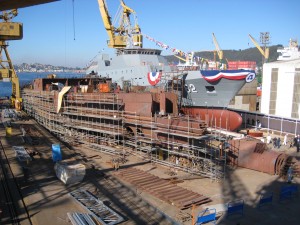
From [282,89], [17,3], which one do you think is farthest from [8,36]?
[282,89]

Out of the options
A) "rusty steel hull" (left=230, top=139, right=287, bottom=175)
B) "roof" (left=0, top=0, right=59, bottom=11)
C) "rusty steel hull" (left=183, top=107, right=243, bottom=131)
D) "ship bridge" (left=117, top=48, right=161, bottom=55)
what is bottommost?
"rusty steel hull" (left=230, top=139, right=287, bottom=175)

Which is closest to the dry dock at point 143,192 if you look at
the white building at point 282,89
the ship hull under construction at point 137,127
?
the ship hull under construction at point 137,127

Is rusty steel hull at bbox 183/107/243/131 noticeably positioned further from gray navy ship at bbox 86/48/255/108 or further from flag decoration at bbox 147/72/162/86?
flag decoration at bbox 147/72/162/86

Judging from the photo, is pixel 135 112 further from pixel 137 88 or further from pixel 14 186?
pixel 14 186

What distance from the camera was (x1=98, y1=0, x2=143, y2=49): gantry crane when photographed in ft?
124

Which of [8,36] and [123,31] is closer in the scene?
[8,36]

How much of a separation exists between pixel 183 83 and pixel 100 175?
12.3m

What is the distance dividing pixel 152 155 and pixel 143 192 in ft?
18.8

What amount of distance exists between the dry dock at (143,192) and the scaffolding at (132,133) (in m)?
0.89

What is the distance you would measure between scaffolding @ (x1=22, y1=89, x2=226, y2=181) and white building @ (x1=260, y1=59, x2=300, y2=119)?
39.6ft

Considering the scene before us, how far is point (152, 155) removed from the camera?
19.3m

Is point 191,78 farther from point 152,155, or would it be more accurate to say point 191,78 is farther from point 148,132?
point 152,155

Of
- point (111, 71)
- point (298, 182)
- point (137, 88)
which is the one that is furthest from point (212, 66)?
point (298, 182)

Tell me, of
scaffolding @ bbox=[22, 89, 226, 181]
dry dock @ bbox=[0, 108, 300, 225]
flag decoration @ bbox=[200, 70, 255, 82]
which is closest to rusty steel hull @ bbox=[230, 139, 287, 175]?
dry dock @ bbox=[0, 108, 300, 225]
